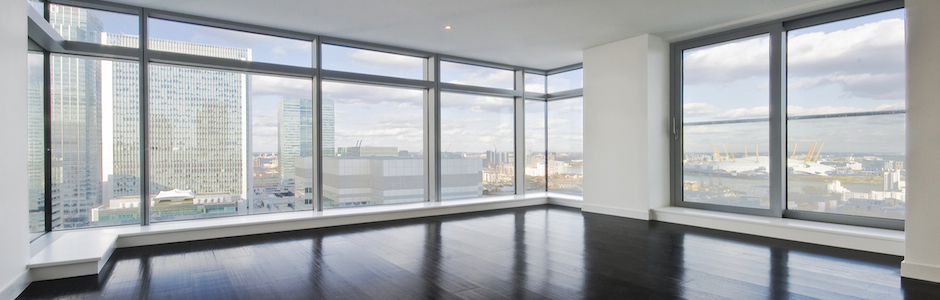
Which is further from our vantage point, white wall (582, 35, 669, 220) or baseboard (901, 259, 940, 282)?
white wall (582, 35, 669, 220)

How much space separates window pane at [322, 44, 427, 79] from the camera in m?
5.71

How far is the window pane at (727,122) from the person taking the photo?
5008mm

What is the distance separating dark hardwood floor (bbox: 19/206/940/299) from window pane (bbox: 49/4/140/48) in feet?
6.86

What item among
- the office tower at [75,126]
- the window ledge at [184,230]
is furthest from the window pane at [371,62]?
the office tower at [75,126]

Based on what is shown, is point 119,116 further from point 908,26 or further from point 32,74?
point 908,26

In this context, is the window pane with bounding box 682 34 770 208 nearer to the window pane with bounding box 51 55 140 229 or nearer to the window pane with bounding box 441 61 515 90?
the window pane with bounding box 441 61 515 90

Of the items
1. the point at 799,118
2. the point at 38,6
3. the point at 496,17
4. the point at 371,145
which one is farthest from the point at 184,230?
the point at 799,118

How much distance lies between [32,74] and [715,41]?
692 cm

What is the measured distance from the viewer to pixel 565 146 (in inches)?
298

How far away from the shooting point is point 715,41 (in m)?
5.35

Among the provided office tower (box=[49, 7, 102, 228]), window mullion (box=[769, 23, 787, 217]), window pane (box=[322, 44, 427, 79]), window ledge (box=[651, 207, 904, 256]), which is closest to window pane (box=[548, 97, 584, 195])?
window ledge (box=[651, 207, 904, 256])

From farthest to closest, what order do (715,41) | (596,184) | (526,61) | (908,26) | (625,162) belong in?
(526,61), (596,184), (625,162), (715,41), (908,26)

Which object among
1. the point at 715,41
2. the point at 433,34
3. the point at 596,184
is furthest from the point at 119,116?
the point at 715,41

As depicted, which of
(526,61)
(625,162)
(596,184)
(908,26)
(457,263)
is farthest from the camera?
(526,61)
